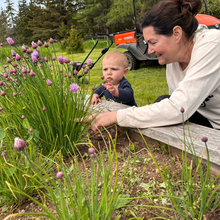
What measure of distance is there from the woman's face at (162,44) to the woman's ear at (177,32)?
0.03 metres

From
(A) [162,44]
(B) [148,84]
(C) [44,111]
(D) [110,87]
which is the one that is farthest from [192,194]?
(B) [148,84]

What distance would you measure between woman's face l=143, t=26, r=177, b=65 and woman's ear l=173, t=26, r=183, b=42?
0.08 feet

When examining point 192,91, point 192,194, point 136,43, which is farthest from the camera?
point 136,43

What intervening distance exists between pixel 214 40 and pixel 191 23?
27 cm

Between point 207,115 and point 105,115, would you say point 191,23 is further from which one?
point 105,115

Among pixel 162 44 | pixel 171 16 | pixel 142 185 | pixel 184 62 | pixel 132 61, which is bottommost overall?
pixel 132 61

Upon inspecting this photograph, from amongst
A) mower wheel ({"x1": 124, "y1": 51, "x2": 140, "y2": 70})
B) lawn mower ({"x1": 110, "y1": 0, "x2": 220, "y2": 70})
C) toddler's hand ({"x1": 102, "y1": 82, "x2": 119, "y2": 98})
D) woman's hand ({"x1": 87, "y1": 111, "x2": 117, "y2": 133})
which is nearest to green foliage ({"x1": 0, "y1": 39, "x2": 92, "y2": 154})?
woman's hand ({"x1": 87, "y1": 111, "x2": 117, "y2": 133})

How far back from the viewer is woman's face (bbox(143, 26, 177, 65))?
163 cm

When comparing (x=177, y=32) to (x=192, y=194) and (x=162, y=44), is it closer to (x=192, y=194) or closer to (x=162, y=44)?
(x=162, y=44)

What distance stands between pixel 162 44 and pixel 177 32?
0.47ft

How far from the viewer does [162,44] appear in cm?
164

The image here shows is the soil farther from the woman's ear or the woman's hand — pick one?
the woman's ear

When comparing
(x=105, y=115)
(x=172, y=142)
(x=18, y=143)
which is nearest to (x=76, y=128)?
(x=105, y=115)

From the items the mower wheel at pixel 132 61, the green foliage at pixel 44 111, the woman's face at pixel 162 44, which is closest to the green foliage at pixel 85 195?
the green foliage at pixel 44 111
